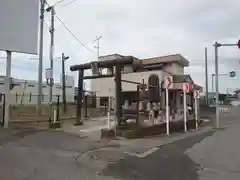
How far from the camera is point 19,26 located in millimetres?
14734

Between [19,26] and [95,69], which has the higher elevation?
[19,26]

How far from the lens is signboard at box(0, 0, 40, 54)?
46.6ft

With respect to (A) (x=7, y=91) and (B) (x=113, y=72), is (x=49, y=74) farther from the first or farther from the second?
(B) (x=113, y=72)

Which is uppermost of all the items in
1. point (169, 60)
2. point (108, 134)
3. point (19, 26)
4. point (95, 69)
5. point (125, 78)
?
point (169, 60)

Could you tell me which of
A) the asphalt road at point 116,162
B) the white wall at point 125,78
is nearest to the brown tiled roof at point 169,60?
the white wall at point 125,78

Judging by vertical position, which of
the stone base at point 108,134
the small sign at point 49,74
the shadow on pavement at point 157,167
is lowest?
the shadow on pavement at point 157,167

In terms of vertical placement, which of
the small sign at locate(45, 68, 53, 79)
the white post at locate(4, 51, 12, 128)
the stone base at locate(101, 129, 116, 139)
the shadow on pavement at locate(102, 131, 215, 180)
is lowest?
the shadow on pavement at locate(102, 131, 215, 180)

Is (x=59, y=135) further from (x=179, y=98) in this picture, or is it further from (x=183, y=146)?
(x=179, y=98)

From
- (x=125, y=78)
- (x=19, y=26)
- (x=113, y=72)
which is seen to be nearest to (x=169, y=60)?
(x=125, y=78)

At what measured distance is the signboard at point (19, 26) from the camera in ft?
46.6

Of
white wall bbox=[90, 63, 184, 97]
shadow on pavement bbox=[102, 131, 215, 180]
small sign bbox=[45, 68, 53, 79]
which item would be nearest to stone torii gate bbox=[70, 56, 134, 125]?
shadow on pavement bbox=[102, 131, 215, 180]

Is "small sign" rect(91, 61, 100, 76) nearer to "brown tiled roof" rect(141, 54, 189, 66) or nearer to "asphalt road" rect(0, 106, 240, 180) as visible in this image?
"asphalt road" rect(0, 106, 240, 180)

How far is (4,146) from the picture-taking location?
29.8 feet

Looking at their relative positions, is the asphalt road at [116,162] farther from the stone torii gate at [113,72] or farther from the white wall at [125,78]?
the white wall at [125,78]
